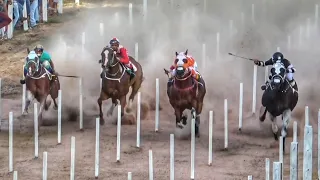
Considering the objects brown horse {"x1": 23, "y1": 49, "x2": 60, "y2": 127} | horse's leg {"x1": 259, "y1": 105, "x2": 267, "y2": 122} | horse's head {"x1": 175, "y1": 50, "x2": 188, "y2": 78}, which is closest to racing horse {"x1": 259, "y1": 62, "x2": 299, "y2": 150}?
horse's leg {"x1": 259, "y1": 105, "x2": 267, "y2": 122}

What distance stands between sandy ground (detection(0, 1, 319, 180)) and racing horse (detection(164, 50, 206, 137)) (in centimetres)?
55

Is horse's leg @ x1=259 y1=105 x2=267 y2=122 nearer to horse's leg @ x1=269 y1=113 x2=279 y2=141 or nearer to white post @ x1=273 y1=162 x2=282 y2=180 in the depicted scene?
horse's leg @ x1=269 y1=113 x2=279 y2=141

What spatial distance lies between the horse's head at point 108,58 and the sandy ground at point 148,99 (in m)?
1.41

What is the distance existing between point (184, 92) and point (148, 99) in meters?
2.91

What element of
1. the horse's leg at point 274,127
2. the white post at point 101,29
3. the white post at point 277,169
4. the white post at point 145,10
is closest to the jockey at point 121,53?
the horse's leg at point 274,127

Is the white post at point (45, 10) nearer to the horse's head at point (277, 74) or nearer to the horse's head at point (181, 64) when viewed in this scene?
the horse's head at point (181, 64)

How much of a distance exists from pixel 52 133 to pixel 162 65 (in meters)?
5.59

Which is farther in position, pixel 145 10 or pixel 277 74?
pixel 145 10

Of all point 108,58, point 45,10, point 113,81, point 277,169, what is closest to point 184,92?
point 113,81

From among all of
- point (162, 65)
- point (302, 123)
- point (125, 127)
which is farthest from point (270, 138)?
point (162, 65)

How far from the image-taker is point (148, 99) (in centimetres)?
2041

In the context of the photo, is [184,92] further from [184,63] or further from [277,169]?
[277,169]

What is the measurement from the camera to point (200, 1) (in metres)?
30.7

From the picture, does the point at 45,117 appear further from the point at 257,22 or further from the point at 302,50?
the point at 257,22
